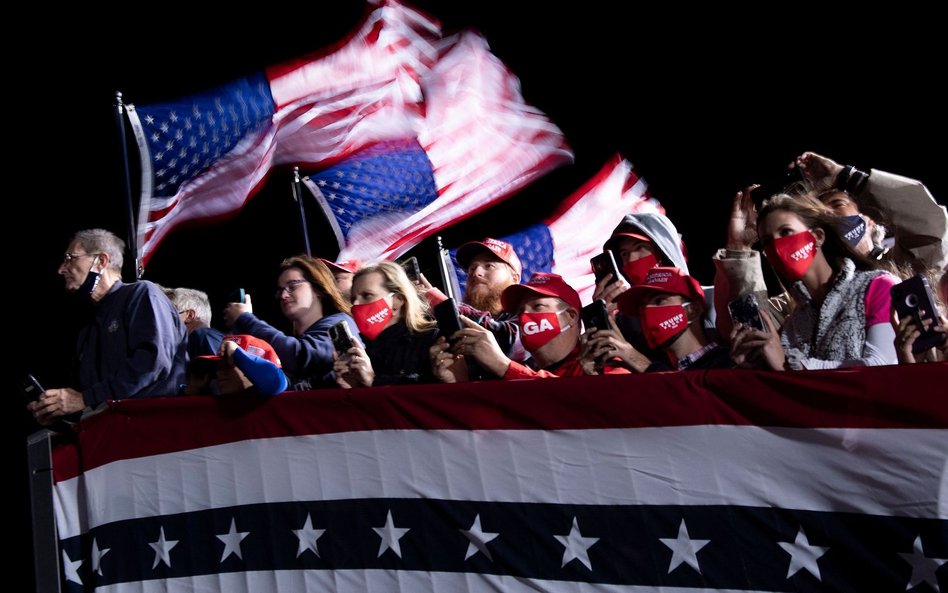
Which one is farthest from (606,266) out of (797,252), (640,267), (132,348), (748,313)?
(132,348)

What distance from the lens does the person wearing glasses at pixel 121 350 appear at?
4137mm

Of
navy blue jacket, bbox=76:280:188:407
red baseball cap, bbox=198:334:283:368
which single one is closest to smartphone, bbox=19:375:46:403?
navy blue jacket, bbox=76:280:188:407

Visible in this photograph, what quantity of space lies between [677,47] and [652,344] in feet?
12.8

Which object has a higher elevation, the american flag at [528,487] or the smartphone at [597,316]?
the smartphone at [597,316]

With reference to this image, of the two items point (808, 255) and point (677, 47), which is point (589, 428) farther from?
point (677, 47)

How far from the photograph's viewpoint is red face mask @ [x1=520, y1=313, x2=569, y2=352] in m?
3.78

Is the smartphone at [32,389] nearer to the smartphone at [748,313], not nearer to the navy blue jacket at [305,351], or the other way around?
the navy blue jacket at [305,351]

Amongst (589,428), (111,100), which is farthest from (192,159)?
(589,428)

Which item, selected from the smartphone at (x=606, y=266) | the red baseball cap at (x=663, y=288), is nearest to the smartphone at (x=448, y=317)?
the red baseball cap at (x=663, y=288)

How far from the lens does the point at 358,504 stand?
10.5 ft

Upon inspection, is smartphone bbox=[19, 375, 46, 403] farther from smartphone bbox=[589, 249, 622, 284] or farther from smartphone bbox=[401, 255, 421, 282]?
smartphone bbox=[589, 249, 622, 284]

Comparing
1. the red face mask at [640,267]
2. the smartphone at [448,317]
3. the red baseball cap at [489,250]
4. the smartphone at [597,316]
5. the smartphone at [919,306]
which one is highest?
the smartphone at [919,306]

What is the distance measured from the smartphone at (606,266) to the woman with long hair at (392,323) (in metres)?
0.76

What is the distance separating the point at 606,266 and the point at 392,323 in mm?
958
